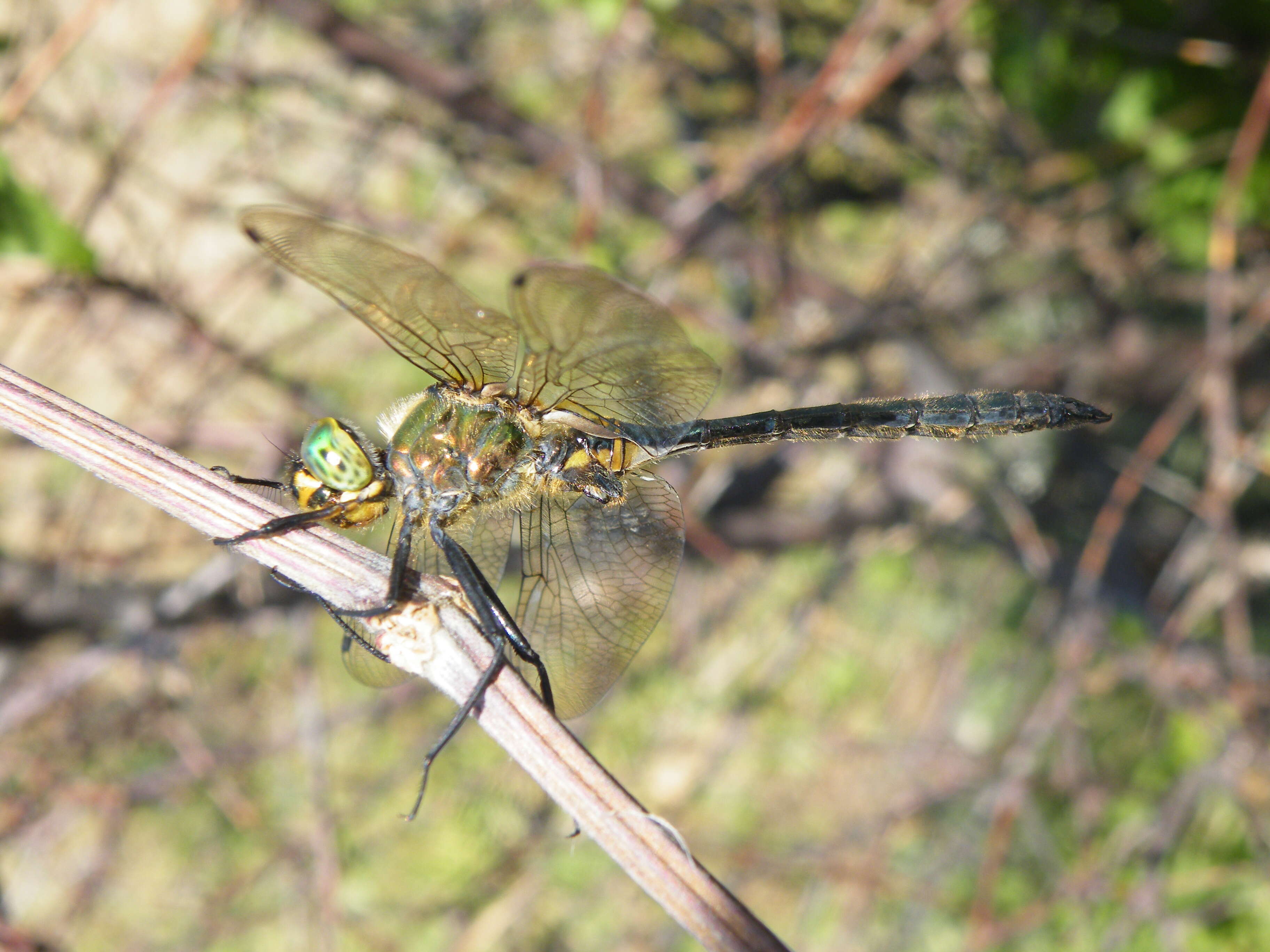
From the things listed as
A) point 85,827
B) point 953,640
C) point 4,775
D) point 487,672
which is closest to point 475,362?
point 487,672

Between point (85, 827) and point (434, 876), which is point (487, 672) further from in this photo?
point (85, 827)

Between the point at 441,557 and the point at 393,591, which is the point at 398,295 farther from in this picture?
the point at 393,591

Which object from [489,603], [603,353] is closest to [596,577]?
[489,603]

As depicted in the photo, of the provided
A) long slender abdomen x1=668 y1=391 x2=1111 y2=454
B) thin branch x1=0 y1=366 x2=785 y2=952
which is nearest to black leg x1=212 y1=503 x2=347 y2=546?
thin branch x1=0 y1=366 x2=785 y2=952

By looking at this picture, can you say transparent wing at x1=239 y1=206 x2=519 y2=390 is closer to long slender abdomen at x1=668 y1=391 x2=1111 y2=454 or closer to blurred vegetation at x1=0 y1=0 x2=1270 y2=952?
long slender abdomen at x1=668 y1=391 x2=1111 y2=454

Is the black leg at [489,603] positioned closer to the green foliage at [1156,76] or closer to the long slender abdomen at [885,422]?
the long slender abdomen at [885,422]

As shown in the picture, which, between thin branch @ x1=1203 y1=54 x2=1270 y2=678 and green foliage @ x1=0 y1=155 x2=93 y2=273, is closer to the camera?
green foliage @ x1=0 y1=155 x2=93 y2=273

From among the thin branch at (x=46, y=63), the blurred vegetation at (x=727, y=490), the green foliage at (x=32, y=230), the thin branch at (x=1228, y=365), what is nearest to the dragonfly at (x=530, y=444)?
the thin branch at (x=1228, y=365)
